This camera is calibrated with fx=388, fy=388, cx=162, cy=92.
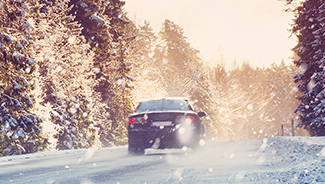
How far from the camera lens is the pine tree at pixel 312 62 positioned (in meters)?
22.0

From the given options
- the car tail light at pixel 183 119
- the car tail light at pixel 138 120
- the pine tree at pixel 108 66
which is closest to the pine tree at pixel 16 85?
the car tail light at pixel 138 120

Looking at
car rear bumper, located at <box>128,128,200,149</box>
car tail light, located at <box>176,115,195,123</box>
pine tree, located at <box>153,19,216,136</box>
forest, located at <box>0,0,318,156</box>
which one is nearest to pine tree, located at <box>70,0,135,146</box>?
forest, located at <box>0,0,318,156</box>

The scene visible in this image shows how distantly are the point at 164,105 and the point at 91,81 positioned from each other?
18.1 metres

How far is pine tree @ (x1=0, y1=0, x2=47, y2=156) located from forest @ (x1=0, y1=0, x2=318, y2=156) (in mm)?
38

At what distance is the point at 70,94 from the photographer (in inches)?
936

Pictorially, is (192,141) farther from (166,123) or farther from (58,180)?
(58,180)

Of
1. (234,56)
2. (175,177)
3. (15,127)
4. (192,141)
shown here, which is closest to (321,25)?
(192,141)

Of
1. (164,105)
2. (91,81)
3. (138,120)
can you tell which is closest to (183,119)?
(164,105)

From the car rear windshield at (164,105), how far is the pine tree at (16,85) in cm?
618

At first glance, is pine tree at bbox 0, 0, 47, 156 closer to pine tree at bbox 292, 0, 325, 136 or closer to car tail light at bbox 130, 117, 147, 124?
car tail light at bbox 130, 117, 147, 124

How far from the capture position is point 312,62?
23844mm

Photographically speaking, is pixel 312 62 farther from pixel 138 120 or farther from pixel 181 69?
pixel 181 69

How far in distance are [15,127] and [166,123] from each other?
7532mm

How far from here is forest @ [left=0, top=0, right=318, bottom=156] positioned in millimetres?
15836
